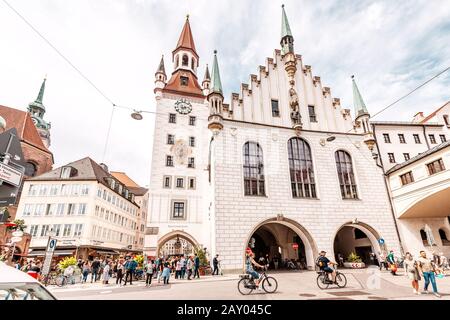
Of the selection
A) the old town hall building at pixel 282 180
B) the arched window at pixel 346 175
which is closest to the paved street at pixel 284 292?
the old town hall building at pixel 282 180

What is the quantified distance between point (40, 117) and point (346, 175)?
271 ft

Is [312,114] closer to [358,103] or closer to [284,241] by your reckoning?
[358,103]

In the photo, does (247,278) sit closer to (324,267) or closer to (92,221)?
(324,267)

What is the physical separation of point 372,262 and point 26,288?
992 inches

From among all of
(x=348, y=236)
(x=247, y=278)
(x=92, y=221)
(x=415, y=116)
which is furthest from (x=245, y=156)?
(x=415, y=116)

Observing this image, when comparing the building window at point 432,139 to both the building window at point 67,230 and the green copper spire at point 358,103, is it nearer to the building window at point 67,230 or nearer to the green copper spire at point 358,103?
the green copper spire at point 358,103

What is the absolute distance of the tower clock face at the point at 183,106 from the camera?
32.8 metres

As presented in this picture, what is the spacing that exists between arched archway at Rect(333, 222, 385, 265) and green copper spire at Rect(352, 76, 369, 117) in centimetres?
1039

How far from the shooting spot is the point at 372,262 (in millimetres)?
21438

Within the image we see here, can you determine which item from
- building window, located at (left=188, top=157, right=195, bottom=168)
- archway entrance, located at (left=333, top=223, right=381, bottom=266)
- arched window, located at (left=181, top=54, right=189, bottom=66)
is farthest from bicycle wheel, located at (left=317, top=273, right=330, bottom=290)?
arched window, located at (left=181, top=54, right=189, bottom=66)

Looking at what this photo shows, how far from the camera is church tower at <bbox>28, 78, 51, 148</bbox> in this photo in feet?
220

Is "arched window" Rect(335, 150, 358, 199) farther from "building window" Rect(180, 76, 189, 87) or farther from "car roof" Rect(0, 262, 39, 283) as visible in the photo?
"building window" Rect(180, 76, 189, 87)

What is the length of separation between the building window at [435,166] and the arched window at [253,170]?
12.5m

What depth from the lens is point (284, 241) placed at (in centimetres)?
2472
